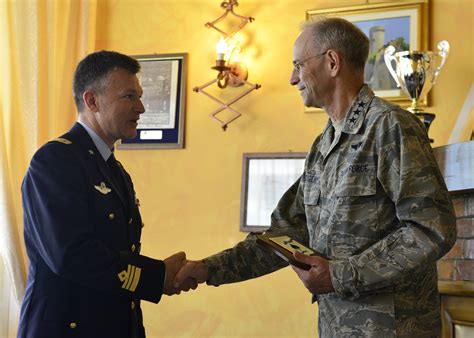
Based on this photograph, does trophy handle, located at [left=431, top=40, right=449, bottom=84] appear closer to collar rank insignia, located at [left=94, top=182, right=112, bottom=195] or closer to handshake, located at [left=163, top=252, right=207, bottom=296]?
handshake, located at [left=163, top=252, right=207, bottom=296]

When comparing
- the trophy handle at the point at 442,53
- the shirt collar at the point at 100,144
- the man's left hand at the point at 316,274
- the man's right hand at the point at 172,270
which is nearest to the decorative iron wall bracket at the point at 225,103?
the trophy handle at the point at 442,53

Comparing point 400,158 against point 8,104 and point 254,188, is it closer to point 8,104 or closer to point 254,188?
point 254,188

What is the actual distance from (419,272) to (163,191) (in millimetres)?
2536

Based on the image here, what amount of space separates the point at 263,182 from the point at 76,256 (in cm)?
207

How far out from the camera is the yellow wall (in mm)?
3674

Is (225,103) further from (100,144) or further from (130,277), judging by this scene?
(130,277)

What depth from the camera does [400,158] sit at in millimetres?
1841

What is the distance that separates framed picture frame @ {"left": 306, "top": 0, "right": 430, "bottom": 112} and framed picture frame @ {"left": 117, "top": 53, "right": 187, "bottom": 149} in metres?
1.08

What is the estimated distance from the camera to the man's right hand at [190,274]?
7.97 ft

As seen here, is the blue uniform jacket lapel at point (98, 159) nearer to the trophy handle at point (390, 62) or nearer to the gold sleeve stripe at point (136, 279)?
the gold sleeve stripe at point (136, 279)

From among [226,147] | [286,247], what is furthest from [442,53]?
[286,247]

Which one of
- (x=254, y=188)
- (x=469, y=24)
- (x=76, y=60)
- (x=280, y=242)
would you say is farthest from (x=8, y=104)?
(x=469, y=24)

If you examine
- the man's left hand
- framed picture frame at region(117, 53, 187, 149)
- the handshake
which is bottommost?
the handshake

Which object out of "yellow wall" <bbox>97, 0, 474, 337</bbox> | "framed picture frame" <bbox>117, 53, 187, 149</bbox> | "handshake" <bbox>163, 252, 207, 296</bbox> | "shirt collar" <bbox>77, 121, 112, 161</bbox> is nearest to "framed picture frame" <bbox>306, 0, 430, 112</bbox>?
"yellow wall" <bbox>97, 0, 474, 337</bbox>
